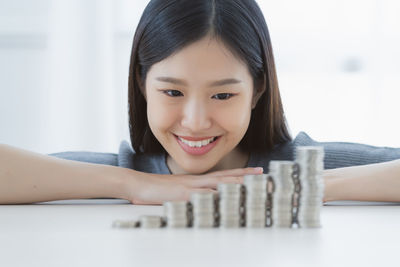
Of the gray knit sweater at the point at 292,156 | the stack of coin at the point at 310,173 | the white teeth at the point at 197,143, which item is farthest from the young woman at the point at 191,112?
the stack of coin at the point at 310,173

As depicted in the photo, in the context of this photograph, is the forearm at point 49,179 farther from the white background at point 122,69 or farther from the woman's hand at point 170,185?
the white background at point 122,69

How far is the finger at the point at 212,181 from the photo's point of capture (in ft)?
3.57

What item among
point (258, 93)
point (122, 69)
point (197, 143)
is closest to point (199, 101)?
point (197, 143)

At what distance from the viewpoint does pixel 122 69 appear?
9.95 feet

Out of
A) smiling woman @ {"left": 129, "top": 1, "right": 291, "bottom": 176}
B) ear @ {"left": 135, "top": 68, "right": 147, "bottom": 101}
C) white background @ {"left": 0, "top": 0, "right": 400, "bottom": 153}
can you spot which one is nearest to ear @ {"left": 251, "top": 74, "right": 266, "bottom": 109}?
smiling woman @ {"left": 129, "top": 1, "right": 291, "bottom": 176}

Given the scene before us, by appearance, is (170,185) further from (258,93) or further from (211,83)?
(258,93)

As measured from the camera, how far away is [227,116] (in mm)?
1197

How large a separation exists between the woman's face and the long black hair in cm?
2

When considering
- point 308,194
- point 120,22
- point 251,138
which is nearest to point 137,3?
point 120,22

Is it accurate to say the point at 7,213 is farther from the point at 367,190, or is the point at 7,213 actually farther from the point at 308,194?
the point at 367,190

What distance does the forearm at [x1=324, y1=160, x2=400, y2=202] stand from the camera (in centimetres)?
113

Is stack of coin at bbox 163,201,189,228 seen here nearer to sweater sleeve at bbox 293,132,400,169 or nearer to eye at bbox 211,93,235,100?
eye at bbox 211,93,235,100

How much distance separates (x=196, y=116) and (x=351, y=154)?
564 millimetres

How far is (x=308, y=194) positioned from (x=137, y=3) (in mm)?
2366
